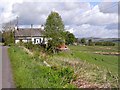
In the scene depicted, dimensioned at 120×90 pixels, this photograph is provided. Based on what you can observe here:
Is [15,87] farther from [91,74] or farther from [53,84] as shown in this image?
[91,74]

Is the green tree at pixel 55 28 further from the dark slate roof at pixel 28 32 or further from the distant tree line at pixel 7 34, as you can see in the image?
the dark slate roof at pixel 28 32

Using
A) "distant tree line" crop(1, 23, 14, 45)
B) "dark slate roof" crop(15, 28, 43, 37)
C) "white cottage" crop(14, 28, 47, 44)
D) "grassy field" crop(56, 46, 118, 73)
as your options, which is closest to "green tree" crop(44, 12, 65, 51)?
"grassy field" crop(56, 46, 118, 73)

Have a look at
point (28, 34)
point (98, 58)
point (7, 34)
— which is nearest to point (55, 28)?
point (98, 58)

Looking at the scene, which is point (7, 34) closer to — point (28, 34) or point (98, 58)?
point (28, 34)

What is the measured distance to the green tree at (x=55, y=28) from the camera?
5659 cm

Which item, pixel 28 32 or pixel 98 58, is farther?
pixel 28 32

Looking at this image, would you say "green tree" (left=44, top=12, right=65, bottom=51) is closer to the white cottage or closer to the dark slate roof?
the white cottage

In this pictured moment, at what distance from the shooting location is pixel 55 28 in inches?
2239

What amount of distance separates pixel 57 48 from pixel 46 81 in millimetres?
43741

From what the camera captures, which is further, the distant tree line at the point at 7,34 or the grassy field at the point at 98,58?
the distant tree line at the point at 7,34

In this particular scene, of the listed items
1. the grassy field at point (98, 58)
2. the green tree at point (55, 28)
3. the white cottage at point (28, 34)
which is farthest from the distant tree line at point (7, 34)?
the grassy field at point (98, 58)

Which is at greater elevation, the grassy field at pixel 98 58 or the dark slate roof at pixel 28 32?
the dark slate roof at pixel 28 32

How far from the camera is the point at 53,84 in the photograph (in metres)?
11.3

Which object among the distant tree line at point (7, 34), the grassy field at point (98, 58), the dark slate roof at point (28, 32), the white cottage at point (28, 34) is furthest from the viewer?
the dark slate roof at point (28, 32)
